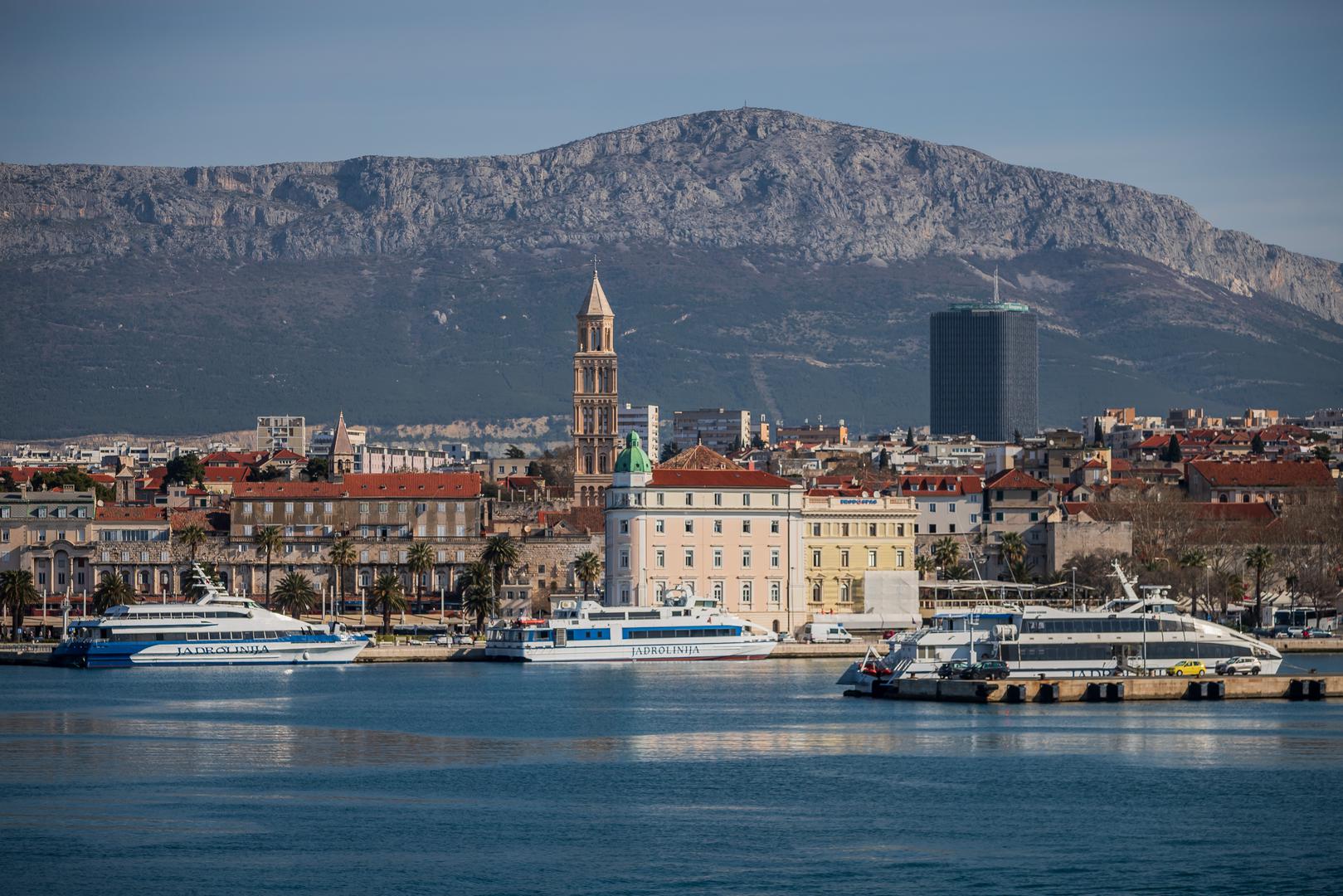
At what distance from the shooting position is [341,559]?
453 feet

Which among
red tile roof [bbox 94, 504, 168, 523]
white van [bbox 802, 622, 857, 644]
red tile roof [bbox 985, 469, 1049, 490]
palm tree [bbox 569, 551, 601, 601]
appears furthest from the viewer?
red tile roof [bbox 985, 469, 1049, 490]

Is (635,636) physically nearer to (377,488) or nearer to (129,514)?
(377,488)

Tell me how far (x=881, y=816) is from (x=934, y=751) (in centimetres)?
1308

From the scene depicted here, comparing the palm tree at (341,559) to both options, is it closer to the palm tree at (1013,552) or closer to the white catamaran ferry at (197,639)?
the white catamaran ferry at (197,639)

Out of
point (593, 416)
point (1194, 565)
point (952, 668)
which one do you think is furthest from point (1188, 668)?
point (593, 416)

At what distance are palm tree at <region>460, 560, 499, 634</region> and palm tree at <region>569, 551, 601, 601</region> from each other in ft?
16.5

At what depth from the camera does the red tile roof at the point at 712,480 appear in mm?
126875

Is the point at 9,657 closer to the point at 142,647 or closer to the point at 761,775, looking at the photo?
the point at 142,647

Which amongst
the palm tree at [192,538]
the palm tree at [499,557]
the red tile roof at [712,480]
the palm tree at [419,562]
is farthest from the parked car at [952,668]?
the palm tree at [192,538]

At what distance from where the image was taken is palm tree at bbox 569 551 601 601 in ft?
450

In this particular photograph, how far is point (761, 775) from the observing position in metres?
66.2

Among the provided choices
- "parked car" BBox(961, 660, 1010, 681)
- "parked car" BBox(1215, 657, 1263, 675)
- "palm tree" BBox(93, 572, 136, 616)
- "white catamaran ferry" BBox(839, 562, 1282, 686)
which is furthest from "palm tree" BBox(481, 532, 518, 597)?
"parked car" BBox(1215, 657, 1263, 675)

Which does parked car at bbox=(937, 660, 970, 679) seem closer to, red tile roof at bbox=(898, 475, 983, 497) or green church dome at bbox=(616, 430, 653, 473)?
green church dome at bbox=(616, 430, 653, 473)

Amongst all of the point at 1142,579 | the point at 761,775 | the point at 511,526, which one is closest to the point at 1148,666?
the point at 761,775
